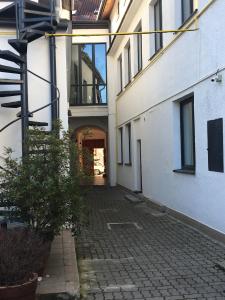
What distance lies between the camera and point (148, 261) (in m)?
7.49

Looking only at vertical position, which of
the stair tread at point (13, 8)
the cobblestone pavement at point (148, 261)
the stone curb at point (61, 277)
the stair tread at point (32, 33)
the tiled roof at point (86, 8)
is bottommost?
the cobblestone pavement at point (148, 261)

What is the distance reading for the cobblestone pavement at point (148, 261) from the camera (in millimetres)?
5957

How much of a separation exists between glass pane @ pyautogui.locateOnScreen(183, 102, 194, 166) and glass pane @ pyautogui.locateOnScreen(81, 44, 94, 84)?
12.5m

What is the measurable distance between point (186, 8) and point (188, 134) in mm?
2952

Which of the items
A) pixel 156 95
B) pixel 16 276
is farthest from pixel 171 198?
pixel 16 276

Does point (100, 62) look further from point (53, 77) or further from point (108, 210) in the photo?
point (53, 77)

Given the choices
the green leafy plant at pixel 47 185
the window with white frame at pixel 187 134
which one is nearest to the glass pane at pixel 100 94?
the window with white frame at pixel 187 134

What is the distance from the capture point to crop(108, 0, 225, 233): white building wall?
9047 millimetres

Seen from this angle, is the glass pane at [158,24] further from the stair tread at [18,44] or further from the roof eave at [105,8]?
the roof eave at [105,8]

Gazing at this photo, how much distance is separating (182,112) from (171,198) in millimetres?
2229

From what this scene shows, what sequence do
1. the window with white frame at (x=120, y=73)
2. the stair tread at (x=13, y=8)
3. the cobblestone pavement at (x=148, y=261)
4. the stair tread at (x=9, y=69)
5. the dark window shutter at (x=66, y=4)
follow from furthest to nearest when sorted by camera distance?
the window with white frame at (x=120, y=73) < the dark window shutter at (x=66, y=4) < the stair tread at (x=13, y=8) < the stair tread at (x=9, y=69) < the cobblestone pavement at (x=148, y=261)

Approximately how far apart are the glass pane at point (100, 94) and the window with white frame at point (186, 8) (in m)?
12.1

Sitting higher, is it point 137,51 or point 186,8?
point 137,51

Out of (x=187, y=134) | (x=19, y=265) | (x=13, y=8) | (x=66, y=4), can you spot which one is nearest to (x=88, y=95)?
(x=66, y=4)
